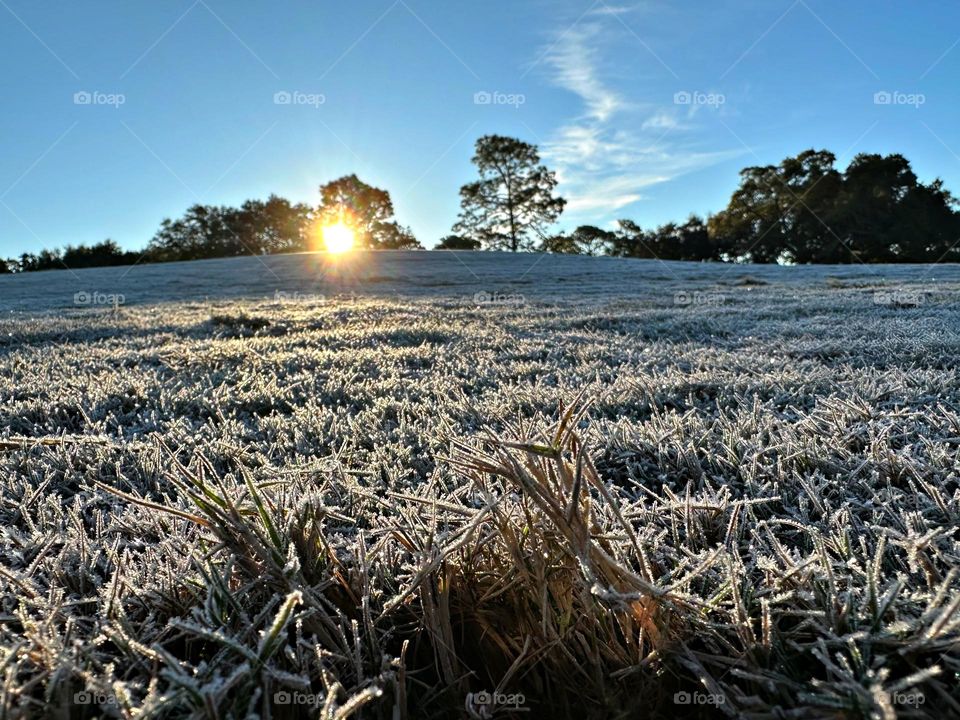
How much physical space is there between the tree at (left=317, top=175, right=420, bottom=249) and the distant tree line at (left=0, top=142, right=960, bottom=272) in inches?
4.6

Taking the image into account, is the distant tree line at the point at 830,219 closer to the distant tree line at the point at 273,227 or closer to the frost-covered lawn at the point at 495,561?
the distant tree line at the point at 273,227

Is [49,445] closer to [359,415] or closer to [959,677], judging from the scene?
[359,415]

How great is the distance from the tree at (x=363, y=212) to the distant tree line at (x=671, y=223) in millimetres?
118

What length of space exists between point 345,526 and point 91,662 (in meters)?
0.67

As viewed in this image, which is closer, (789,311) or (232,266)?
(789,311)

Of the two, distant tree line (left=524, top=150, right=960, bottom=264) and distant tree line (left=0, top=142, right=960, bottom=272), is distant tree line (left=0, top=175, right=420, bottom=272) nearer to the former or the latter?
distant tree line (left=0, top=142, right=960, bottom=272)

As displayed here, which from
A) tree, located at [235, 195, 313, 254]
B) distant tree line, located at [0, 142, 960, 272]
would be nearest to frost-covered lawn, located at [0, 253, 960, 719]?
distant tree line, located at [0, 142, 960, 272]

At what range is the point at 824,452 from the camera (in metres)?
1.83

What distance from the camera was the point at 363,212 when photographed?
60156mm

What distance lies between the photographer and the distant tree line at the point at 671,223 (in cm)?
4216

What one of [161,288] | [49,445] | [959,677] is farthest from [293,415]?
[161,288]

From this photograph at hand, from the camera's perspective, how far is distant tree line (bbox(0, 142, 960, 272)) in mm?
42156

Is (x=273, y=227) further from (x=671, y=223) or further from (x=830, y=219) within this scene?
(x=830, y=219)

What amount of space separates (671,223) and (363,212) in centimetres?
3399
